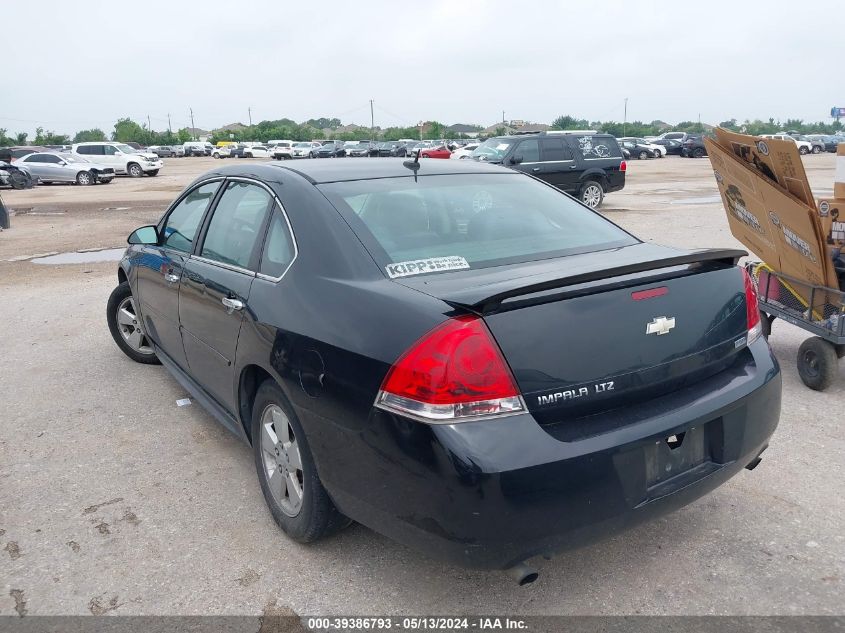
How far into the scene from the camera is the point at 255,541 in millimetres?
3238

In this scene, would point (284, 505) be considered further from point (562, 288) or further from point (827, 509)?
point (827, 509)

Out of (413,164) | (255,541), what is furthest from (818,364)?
(255,541)

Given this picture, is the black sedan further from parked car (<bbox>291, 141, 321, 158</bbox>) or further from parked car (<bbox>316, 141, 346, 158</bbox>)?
parked car (<bbox>291, 141, 321, 158</bbox>)

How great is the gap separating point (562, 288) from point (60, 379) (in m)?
4.34

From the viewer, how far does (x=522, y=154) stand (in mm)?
16531

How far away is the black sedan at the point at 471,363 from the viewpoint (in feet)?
7.70

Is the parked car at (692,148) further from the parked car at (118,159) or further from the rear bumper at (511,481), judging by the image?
the rear bumper at (511,481)

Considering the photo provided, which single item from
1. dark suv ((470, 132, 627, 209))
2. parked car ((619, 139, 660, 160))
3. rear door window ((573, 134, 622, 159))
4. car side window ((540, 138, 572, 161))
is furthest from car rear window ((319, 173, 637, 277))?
parked car ((619, 139, 660, 160))

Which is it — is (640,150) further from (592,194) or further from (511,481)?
(511,481)

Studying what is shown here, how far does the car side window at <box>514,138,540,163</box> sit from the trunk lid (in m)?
14.0

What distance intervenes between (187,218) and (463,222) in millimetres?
1975

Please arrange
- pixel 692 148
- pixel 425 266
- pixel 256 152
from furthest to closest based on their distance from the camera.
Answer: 1. pixel 256 152
2. pixel 692 148
3. pixel 425 266

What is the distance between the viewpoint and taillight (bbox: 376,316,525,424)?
234cm

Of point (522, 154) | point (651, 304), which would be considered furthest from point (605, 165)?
point (651, 304)
